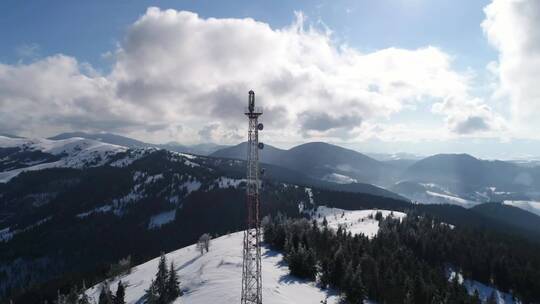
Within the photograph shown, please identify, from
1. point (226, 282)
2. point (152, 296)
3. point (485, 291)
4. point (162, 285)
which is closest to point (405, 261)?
point (485, 291)

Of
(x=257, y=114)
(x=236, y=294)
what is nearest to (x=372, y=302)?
(x=236, y=294)

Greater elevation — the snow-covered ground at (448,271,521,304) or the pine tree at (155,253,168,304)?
the pine tree at (155,253,168,304)

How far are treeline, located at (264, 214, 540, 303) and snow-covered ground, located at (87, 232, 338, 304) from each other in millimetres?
4808

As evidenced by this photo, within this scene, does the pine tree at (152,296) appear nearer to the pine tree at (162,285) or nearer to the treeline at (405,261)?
the pine tree at (162,285)

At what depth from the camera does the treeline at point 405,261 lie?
80.8 m

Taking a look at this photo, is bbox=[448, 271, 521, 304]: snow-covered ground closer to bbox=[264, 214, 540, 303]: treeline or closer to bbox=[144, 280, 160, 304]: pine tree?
bbox=[264, 214, 540, 303]: treeline

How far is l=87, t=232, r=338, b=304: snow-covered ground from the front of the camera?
65562 millimetres

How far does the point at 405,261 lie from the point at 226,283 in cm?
6518

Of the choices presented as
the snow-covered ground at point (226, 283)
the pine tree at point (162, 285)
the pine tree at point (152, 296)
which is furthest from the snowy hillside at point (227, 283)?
the pine tree at point (152, 296)

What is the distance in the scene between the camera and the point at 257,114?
1586 inches

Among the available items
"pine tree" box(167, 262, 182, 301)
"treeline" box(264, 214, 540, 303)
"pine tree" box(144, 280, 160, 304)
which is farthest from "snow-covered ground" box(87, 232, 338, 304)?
"treeline" box(264, 214, 540, 303)

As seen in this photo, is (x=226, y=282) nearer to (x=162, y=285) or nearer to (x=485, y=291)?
(x=162, y=285)

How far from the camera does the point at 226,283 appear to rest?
71.7 m

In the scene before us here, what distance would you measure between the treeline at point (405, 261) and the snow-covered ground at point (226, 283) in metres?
4.81
